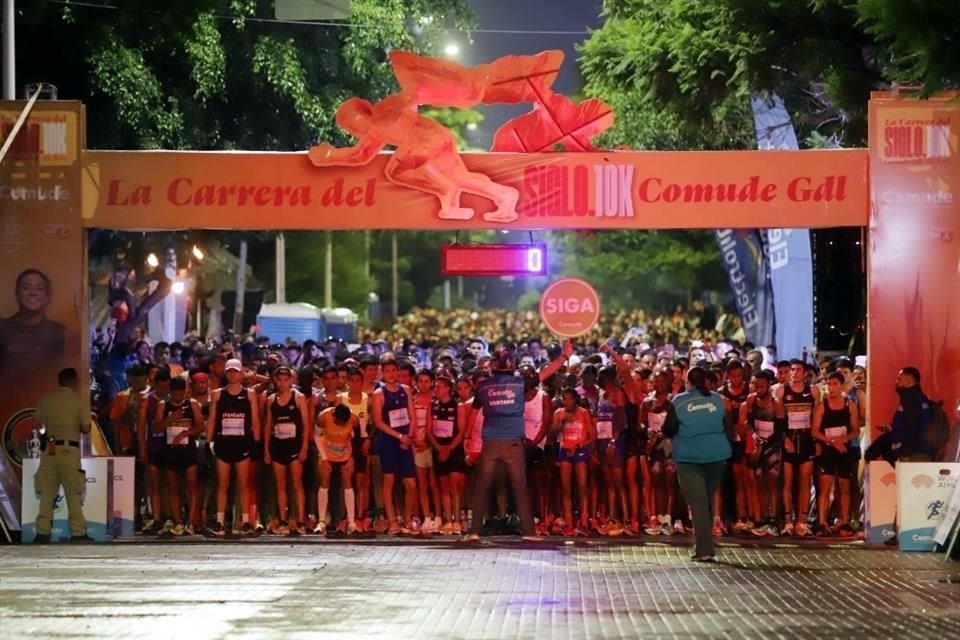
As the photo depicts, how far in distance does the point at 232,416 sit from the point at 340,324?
2729 cm

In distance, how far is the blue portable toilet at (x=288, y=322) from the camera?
41.0 m

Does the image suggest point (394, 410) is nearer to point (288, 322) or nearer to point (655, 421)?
point (655, 421)

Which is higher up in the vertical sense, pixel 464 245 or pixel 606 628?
pixel 464 245

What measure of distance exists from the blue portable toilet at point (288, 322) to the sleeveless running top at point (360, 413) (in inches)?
883

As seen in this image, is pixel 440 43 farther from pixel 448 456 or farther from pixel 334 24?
pixel 448 456

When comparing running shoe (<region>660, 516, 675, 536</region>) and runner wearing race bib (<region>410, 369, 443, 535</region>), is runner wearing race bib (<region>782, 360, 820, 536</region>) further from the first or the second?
runner wearing race bib (<region>410, 369, 443, 535</region>)

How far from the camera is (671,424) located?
1555 centimetres

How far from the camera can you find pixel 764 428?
1816cm

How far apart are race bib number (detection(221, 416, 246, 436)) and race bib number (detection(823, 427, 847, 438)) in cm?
627

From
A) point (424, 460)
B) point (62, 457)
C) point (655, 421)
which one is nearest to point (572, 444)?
point (655, 421)

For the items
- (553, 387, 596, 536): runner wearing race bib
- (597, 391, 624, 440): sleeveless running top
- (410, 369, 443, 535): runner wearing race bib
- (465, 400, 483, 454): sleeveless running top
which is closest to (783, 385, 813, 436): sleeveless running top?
(597, 391, 624, 440): sleeveless running top

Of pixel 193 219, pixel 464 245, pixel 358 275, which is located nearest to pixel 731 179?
pixel 464 245

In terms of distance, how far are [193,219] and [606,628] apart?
27.7 ft

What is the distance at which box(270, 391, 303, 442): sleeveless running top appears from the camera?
1822cm
